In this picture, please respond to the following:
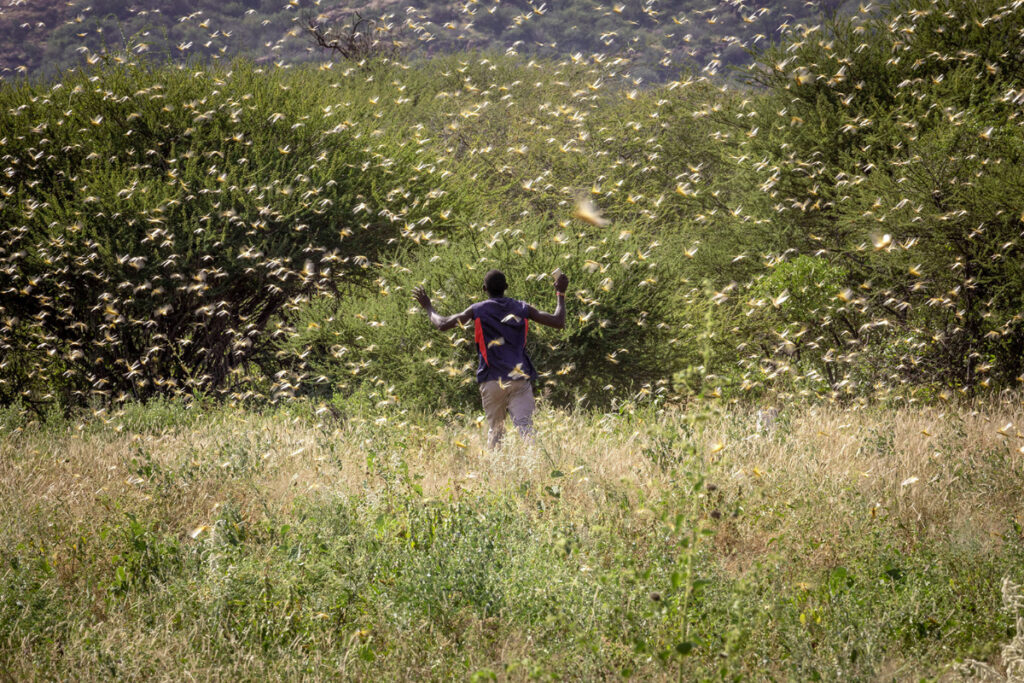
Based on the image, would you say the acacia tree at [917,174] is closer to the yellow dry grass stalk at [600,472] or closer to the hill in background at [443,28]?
the yellow dry grass stalk at [600,472]

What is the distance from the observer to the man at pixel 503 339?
7148mm

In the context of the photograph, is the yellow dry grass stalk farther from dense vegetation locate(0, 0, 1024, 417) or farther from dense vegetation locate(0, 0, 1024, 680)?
dense vegetation locate(0, 0, 1024, 417)

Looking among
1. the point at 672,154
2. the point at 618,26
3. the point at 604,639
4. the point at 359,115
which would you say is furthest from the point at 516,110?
the point at 618,26

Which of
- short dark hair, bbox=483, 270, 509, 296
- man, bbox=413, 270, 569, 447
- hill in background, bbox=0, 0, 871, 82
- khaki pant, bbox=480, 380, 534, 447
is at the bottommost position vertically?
hill in background, bbox=0, 0, 871, 82

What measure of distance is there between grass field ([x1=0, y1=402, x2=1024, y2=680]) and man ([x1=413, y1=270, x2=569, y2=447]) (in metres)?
0.68

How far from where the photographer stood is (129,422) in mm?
10664

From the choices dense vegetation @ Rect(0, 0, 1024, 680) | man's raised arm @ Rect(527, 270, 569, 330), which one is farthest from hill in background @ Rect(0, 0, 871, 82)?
man's raised arm @ Rect(527, 270, 569, 330)

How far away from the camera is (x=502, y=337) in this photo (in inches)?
284

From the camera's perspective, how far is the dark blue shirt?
7180 mm

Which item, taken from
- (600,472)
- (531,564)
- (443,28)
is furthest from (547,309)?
(443,28)

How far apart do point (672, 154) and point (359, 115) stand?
11934 mm

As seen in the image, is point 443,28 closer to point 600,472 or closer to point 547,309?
point 547,309

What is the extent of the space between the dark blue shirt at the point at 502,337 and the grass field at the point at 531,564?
2.57 feet

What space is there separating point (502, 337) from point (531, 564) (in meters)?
3.08
